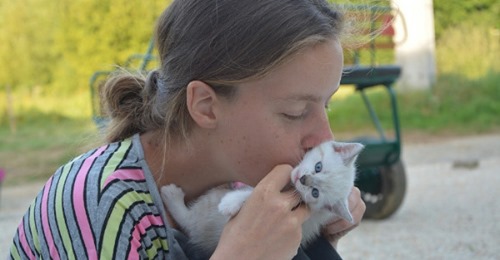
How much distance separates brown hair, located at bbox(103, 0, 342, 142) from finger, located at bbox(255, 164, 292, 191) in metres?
0.18

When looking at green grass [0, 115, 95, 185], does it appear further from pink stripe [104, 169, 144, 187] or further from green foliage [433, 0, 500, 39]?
green foliage [433, 0, 500, 39]

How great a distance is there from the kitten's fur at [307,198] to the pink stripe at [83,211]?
0.75ft

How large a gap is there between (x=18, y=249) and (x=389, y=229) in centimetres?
396

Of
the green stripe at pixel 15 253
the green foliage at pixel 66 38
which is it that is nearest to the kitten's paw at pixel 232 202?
the green stripe at pixel 15 253

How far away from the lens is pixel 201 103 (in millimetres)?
1516

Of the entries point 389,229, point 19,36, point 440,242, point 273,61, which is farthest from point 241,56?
point 19,36

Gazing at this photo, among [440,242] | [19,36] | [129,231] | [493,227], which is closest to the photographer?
[129,231]

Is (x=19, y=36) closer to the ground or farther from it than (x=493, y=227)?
farther from it

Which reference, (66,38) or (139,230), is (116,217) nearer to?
(139,230)

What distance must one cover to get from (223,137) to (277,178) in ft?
0.50

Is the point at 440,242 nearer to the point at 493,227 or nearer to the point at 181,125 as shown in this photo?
the point at 493,227

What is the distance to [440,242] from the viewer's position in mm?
4680

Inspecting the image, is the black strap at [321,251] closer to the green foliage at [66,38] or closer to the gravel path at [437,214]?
the gravel path at [437,214]

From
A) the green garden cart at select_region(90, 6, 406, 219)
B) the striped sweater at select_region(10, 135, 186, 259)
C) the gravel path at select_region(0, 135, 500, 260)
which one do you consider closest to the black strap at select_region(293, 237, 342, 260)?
the striped sweater at select_region(10, 135, 186, 259)
